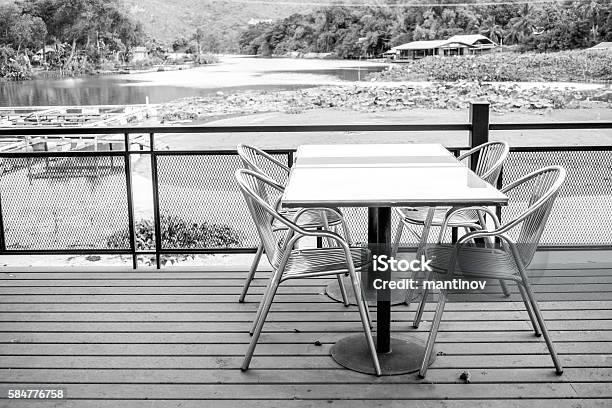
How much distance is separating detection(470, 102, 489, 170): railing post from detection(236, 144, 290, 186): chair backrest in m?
1.03

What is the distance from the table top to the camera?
2.20 metres

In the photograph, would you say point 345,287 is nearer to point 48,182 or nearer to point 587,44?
point 48,182

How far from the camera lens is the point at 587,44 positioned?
64.1 ft

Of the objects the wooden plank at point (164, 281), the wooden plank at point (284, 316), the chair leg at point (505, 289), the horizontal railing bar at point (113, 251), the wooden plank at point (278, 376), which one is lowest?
the wooden plank at point (164, 281)

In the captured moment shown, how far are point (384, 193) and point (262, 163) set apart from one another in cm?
128

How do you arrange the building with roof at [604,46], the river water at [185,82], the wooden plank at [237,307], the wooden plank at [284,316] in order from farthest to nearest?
1. the building with roof at [604,46]
2. the river water at [185,82]
3. the wooden plank at [237,307]
4. the wooden plank at [284,316]

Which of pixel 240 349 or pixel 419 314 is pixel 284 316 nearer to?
pixel 240 349

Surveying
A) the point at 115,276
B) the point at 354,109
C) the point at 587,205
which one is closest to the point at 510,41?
the point at 354,109

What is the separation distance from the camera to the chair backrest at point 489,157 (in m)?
3.11

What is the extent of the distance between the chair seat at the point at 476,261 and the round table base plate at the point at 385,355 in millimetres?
327

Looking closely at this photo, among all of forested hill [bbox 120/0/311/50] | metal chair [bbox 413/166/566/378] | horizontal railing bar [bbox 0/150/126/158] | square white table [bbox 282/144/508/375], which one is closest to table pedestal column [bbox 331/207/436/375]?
square white table [bbox 282/144/508/375]

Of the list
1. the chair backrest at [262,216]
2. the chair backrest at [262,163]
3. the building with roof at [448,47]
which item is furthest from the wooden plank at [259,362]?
the building with roof at [448,47]

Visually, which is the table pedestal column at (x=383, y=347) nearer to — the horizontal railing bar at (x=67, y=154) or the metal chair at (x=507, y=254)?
the metal chair at (x=507, y=254)

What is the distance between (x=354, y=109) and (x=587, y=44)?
7.86m
